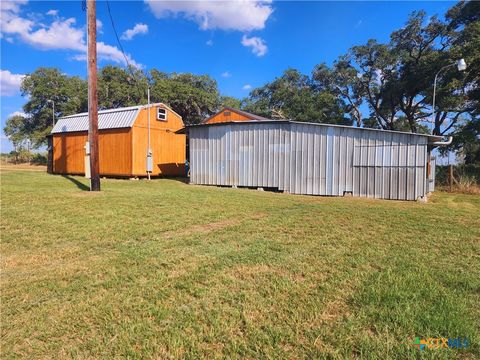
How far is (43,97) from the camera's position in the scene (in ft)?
122

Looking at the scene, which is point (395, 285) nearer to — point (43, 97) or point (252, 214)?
point (252, 214)

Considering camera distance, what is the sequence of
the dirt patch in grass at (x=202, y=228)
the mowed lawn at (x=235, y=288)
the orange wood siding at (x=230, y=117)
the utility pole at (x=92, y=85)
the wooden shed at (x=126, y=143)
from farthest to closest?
the orange wood siding at (x=230, y=117), the wooden shed at (x=126, y=143), the utility pole at (x=92, y=85), the dirt patch in grass at (x=202, y=228), the mowed lawn at (x=235, y=288)

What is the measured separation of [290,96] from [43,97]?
96.1ft

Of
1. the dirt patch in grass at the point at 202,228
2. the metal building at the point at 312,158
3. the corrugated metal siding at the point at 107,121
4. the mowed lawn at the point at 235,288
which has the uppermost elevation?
the corrugated metal siding at the point at 107,121

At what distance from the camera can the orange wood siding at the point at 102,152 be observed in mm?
17219

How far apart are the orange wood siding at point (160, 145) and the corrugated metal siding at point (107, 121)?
1.71ft

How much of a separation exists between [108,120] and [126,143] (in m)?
2.31

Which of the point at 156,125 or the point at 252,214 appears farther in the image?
the point at 156,125

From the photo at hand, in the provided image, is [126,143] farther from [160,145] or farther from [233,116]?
[233,116]

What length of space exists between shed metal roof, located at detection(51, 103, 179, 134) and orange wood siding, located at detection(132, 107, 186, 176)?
0.45 meters

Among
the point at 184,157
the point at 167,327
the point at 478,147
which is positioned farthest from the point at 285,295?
the point at 478,147

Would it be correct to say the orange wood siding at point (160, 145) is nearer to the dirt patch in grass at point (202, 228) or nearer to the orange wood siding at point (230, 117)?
the orange wood siding at point (230, 117)

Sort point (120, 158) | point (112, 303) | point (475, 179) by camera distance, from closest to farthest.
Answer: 1. point (112, 303)
2. point (475, 179)
3. point (120, 158)

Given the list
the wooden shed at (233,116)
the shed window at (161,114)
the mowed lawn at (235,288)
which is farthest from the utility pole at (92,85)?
the wooden shed at (233,116)
